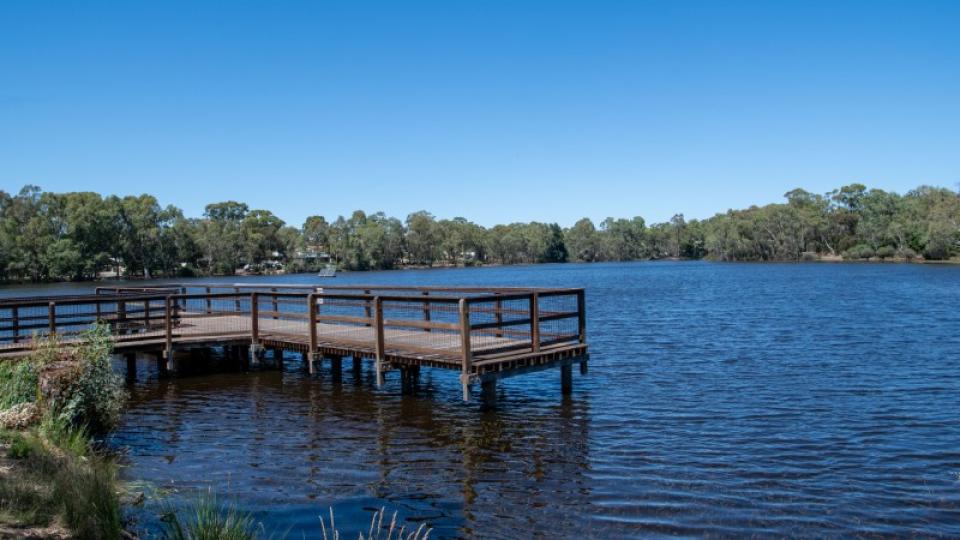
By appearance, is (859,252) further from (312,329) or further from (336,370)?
(312,329)

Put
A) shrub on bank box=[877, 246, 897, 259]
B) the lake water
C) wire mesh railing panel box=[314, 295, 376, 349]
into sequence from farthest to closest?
shrub on bank box=[877, 246, 897, 259] → wire mesh railing panel box=[314, 295, 376, 349] → the lake water

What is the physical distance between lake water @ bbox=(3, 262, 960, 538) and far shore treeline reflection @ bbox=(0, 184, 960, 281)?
90.9 metres

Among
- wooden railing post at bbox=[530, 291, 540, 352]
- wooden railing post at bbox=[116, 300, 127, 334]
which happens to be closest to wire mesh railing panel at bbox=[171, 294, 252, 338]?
wooden railing post at bbox=[116, 300, 127, 334]

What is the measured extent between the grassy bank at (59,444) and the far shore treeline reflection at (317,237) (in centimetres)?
9604

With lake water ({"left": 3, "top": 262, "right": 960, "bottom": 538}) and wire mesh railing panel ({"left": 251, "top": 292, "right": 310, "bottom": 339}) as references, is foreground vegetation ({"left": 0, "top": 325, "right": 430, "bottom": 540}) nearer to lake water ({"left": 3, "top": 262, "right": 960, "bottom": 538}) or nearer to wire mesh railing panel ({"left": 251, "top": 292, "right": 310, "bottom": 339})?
lake water ({"left": 3, "top": 262, "right": 960, "bottom": 538})

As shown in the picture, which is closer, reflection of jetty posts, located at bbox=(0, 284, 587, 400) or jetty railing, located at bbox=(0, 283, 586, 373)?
reflection of jetty posts, located at bbox=(0, 284, 587, 400)

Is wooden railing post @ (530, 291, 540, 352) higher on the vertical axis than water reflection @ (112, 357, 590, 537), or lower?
higher

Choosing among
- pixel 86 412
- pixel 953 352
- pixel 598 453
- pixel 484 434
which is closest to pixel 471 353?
pixel 484 434

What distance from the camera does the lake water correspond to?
9.17m

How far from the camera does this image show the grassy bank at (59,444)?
653 centimetres

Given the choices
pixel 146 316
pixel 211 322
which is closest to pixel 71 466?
pixel 146 316

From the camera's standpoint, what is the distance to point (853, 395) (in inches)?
638

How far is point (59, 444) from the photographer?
9469mm

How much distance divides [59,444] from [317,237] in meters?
152
